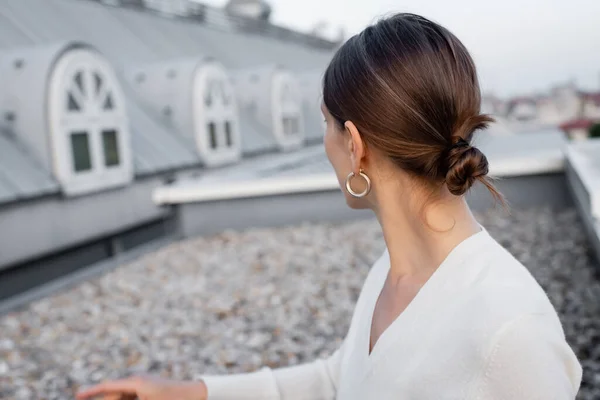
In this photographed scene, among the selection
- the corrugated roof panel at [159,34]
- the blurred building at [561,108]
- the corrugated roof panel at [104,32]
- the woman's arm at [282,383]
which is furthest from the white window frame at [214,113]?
the blurred building at [561,108]

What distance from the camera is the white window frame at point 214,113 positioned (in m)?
10.2

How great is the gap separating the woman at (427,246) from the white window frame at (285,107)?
12.3 m

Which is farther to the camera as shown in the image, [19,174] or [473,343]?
[19,174]

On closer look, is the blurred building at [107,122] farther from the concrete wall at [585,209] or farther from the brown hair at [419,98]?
the brown hair at [419,98]

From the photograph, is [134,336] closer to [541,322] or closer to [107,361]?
[107,361]

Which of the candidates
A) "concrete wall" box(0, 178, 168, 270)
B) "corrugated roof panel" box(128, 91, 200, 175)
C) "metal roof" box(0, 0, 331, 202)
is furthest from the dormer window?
"concrete wall" box(0, 178, 168, 270)

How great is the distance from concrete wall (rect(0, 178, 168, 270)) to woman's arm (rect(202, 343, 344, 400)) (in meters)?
5.41

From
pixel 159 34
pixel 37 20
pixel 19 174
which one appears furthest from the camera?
pixel 159 34

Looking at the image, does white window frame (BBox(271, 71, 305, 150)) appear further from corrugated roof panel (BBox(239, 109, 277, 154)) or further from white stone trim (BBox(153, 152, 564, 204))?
white stone trim (BBox(153, 152, 564, 204))

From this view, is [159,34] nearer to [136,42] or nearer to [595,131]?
[136,42]

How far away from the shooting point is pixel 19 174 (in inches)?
257

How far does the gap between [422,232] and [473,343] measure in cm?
26

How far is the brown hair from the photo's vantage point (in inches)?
40.4

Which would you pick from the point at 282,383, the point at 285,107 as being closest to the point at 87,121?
the point at 282,383
